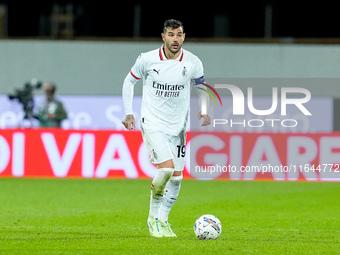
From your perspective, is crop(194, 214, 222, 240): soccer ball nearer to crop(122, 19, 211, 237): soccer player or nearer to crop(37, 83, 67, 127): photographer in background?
crop(122, 19, 211, 237): soccer player

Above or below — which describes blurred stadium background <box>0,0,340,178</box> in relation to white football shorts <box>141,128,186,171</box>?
above

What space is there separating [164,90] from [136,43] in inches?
627

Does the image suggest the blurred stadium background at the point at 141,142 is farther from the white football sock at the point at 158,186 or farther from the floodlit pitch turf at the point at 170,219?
the white football sock at the point at 158,186

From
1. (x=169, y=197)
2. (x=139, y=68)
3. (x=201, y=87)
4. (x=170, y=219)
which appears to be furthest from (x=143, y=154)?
(x=139, y=68)

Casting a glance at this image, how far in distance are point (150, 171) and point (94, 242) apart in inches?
355

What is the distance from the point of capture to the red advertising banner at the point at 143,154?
16.6m

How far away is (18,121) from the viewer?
901 inches

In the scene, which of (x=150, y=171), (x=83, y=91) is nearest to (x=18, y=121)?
(x=83, y=91)

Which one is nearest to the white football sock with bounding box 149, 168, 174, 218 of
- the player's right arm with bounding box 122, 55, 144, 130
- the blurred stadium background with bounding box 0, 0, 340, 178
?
the player's right arm with bounding box 122, 55, 144, 130

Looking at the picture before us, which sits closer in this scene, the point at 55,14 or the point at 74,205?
the point at 74,205

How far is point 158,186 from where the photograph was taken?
8344 millimetres

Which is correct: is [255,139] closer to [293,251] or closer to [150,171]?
[150,171]

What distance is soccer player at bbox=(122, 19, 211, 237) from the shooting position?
828cm

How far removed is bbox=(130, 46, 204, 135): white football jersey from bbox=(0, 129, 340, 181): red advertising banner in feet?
26.8
